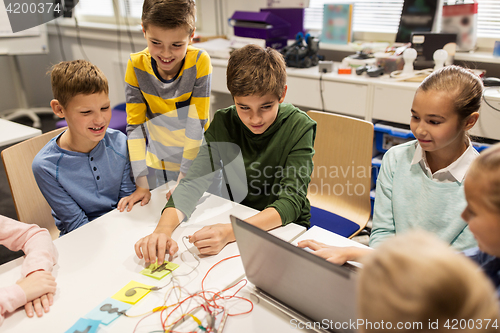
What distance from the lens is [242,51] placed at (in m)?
1.21

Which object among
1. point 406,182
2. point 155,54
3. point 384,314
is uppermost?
point 155,54

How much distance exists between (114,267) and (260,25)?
2188 millimetres

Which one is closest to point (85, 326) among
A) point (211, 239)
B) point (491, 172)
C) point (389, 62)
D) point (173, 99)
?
point (211, 239)

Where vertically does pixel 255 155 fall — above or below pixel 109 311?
above

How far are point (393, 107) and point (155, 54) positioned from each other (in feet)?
4.44

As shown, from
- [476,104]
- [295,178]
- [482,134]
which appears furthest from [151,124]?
A: [482,134]

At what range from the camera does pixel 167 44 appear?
4.53 ft

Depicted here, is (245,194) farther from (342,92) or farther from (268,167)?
(342,92)

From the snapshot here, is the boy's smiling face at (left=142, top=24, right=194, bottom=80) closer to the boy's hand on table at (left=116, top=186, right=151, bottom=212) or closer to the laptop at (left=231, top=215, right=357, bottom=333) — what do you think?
the boy's hand on table at (left=116, top=186, right=151, bottom=212)

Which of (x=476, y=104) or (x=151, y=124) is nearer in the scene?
(x=476, y=104)

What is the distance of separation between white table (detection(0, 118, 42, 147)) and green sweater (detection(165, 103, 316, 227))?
1005 mm

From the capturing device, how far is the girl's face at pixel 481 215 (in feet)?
1.85

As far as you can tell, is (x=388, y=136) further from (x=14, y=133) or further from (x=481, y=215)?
(x=14, y=133)

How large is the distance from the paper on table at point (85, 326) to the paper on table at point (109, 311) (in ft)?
0.04
